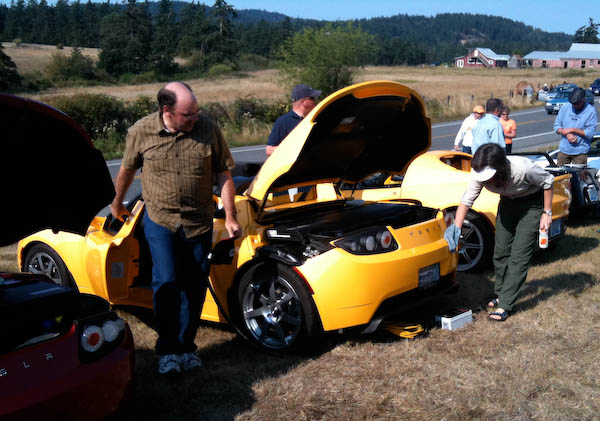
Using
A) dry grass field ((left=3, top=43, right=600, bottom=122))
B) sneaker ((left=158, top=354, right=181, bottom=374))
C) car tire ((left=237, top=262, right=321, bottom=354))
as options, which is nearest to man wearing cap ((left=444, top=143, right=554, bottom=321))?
car tire ((left=237, top=262, right=321, bottom=354))

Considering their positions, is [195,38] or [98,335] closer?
[98,335]

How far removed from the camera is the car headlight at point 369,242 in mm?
4398

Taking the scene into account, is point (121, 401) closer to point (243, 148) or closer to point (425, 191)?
point (425, 191)

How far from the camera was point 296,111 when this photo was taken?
643 cm

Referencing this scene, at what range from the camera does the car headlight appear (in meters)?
4.40

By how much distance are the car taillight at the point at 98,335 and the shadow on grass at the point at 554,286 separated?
384 cm

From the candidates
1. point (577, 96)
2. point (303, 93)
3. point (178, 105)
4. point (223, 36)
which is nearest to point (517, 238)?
point (303, 93)

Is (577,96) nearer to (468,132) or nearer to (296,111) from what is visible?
(468,132)

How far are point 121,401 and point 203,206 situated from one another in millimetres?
1527

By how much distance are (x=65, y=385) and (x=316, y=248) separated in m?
2.08

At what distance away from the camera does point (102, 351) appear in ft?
10.1

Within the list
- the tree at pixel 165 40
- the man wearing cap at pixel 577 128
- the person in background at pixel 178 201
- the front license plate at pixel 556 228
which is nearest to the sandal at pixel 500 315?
the front license plate at pixel 556 228

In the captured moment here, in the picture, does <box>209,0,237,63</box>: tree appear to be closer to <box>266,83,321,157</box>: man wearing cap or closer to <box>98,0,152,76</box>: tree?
<box>98,0,152,76</box>: tree

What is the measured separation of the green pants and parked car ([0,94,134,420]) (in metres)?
3.40
